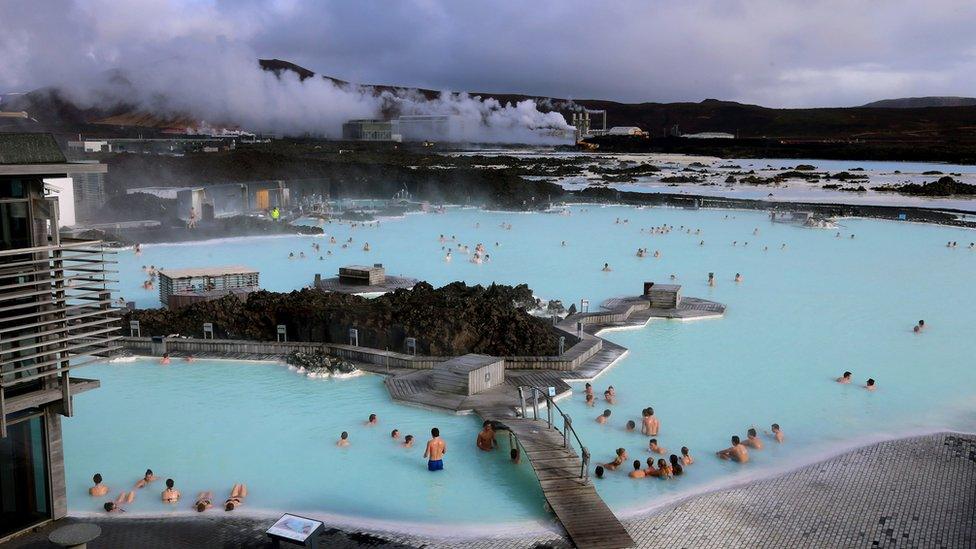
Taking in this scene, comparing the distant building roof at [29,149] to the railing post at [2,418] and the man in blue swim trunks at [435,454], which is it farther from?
the man in blue swim trunks at [435,454]

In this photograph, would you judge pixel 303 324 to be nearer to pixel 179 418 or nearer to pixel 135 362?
pixel 135 362

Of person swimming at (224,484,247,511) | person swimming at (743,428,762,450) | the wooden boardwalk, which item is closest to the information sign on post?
person swimming at (224,484,247,511)

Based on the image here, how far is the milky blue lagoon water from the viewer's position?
8680 mm

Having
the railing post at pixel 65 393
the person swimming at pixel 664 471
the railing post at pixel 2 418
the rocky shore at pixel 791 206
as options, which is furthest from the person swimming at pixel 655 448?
the rocky shore at pixel 791 206

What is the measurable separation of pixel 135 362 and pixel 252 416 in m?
3.68

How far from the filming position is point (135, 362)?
1334 centimetres

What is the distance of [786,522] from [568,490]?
2127mm

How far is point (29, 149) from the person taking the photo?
234 inches

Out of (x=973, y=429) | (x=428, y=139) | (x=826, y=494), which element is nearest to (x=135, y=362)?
(x=826, y=494)

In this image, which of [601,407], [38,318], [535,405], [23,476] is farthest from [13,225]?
[601,407]

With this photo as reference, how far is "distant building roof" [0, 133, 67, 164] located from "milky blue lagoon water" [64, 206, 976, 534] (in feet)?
12.4

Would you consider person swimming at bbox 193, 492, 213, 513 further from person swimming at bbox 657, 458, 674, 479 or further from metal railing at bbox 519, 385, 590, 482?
person swimming at bbox 657, 458, 674, 479

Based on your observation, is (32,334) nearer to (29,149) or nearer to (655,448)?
(29,149)

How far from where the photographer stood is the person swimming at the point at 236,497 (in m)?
7.96
